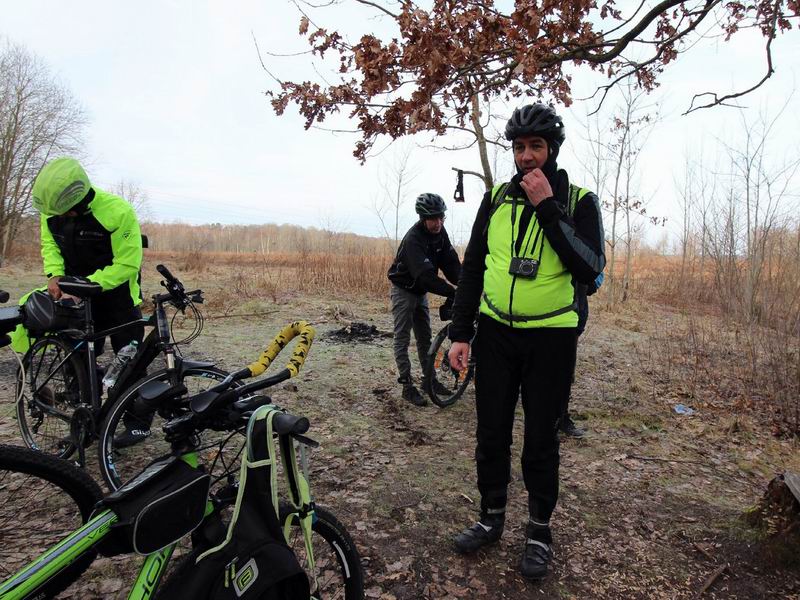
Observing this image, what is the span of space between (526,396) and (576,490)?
1398 millimetres

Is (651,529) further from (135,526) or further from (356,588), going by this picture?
(135,526)

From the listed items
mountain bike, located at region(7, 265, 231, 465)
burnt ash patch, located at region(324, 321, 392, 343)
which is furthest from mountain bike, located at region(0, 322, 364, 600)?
burnt ash patch, located at region(324, 321, 392, 343)

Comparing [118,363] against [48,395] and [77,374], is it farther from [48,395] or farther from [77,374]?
[48,395]

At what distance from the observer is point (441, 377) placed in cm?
520

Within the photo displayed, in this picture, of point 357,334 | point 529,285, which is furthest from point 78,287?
point 357,334

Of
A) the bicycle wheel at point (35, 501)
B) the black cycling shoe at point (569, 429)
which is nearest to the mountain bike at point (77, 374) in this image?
the bicycle wheel at point (35, 501)

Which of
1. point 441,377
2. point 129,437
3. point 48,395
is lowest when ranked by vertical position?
point 129,437

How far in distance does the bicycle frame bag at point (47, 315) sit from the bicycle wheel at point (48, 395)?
0.23m

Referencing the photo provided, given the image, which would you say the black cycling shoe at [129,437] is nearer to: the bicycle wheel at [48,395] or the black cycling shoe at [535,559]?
the bicycle wheel at [48,395]

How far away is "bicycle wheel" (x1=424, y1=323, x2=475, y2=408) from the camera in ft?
16.1

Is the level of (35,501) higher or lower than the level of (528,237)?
lower

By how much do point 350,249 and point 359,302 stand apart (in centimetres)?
315

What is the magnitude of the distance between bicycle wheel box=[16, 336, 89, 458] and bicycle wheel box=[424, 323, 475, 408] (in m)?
2.95

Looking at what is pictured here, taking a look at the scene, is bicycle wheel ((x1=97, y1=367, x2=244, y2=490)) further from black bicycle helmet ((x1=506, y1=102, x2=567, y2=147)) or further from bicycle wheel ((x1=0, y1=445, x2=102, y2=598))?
black bicycle helmet ((x1=506, y1=102, x2=567, y2=147))
